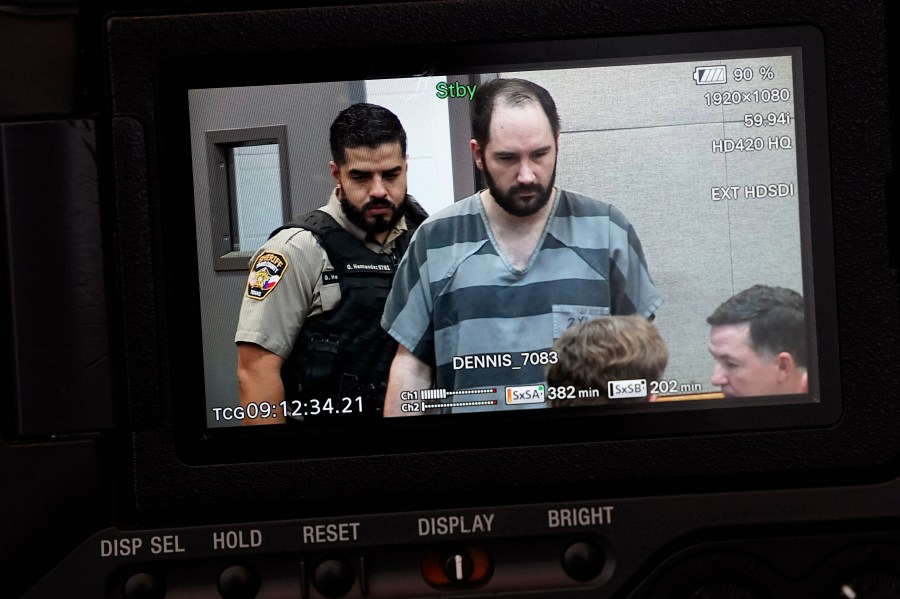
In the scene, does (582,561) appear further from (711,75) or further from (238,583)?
(711,75)

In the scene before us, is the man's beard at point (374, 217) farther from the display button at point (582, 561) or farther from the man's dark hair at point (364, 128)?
the display button at point (582, 561)

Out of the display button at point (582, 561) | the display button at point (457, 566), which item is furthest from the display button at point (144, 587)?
the display button at point (582, 561)

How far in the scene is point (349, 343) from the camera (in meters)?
0.82

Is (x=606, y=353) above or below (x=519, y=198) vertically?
below

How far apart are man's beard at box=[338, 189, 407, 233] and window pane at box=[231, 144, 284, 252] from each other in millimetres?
63

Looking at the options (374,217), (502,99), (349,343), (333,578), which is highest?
(502,99)

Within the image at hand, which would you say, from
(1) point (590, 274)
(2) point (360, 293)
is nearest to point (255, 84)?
(2) point (360, 293)

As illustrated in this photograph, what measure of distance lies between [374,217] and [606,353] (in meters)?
0.26

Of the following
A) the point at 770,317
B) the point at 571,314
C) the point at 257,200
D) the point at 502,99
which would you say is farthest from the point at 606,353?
the point at 257,200

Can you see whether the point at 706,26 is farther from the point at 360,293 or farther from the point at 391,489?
the point at 391,489

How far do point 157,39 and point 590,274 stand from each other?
0.47m

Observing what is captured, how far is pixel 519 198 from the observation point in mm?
836

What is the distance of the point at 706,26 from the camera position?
2.70 feet

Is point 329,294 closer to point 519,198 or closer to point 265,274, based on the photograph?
point 265,274
